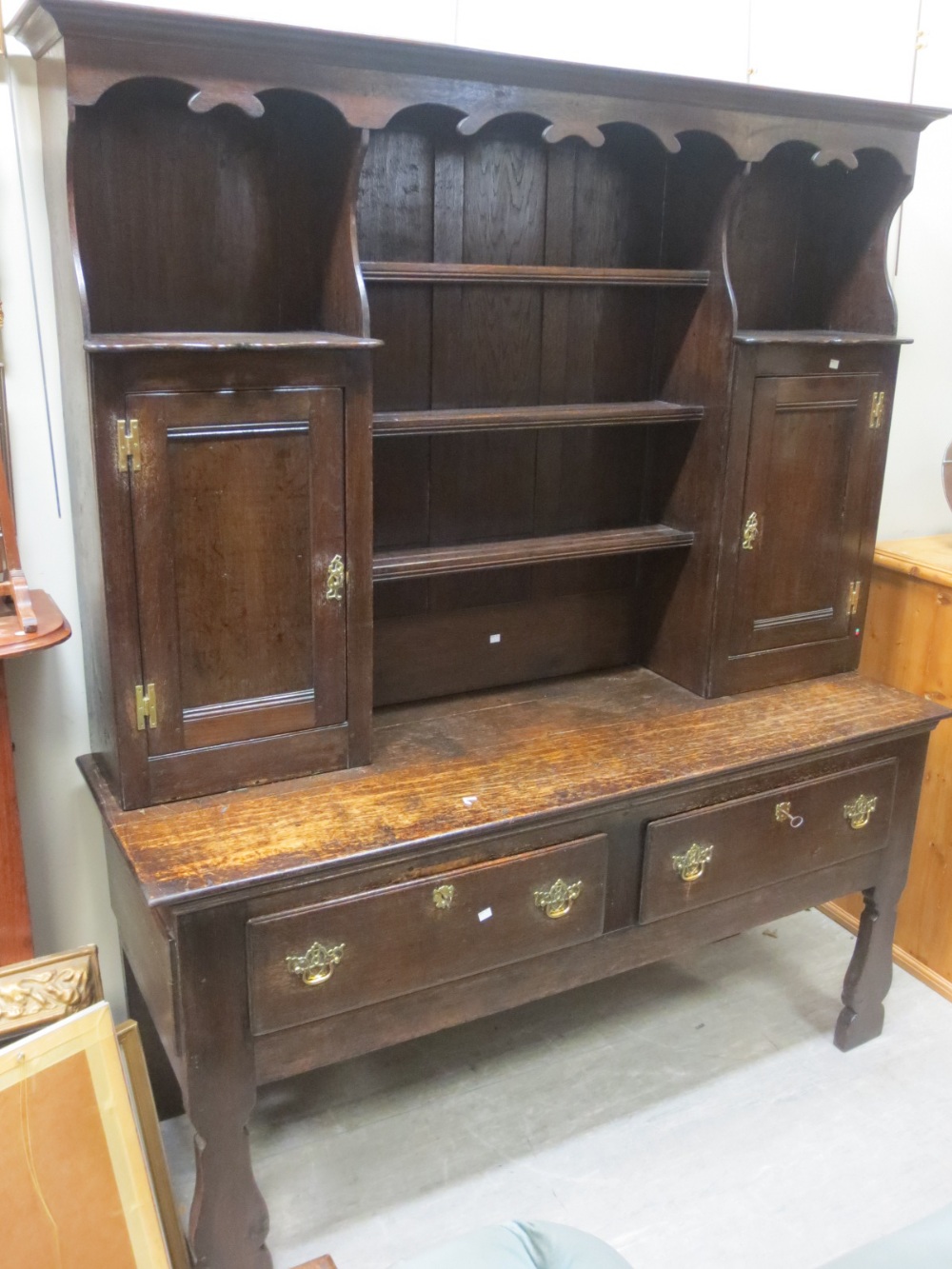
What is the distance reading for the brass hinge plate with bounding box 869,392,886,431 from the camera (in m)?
2.21

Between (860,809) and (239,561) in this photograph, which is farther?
(860,809)

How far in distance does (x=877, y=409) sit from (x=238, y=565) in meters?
1.34

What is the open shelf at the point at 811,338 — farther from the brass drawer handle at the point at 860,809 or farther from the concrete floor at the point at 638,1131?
the concrete floor at the point at 638,1131

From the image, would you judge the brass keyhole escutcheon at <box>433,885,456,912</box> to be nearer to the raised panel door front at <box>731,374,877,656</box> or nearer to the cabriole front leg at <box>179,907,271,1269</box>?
the cabriole front leg at <box>179,907,271,1269</box>

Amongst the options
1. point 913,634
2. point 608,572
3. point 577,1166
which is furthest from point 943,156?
point 577,1166

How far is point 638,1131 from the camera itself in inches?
84.1

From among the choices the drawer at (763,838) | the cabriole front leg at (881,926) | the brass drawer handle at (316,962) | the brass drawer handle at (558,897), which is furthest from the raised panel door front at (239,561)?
the cabriole front leg at (881,926)

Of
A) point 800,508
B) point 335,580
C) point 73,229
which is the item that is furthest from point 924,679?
point 73,229

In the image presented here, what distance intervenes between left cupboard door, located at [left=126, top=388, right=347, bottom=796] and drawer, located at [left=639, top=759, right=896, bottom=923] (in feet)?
2.19

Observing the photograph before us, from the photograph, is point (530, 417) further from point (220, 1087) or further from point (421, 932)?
point (220, 1087)

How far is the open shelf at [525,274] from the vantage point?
5.84 feet

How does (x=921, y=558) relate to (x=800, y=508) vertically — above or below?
below

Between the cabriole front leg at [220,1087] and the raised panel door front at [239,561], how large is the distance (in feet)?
1.07

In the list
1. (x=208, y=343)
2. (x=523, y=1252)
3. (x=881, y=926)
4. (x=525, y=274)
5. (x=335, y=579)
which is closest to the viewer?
(x=523, y=1252)
